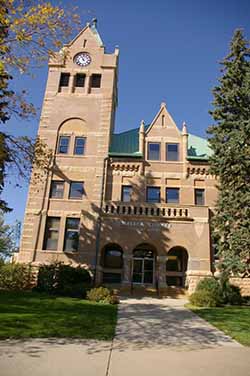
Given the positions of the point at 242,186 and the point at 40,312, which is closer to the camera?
the point at 40,312

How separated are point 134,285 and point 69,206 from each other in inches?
353

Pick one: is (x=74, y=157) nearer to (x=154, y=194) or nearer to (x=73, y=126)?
(x=73, y=126)

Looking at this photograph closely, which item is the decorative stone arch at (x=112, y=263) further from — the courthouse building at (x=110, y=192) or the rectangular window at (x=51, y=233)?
the rectangular window at (x=51, y=233)

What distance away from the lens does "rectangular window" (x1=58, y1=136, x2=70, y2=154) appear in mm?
28062

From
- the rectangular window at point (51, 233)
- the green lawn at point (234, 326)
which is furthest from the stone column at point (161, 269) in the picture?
the rectangular window at point (51, 233)

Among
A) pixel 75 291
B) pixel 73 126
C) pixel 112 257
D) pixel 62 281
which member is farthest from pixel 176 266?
pixel 73 126

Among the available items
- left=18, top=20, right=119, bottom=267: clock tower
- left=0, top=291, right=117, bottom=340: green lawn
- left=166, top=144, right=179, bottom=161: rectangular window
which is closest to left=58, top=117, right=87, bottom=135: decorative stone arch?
left=18, top=20, right=119, bottom=267: clock tower

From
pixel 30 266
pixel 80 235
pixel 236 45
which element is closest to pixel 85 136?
pixel 80 235

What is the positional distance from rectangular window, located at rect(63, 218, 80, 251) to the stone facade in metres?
0.12

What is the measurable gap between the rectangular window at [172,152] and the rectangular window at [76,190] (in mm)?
8941

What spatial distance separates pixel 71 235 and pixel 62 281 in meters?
Result: 5.60

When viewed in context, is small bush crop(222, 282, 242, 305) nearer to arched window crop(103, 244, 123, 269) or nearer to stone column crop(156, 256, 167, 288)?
stone column crop(156, 256, 167, 288)

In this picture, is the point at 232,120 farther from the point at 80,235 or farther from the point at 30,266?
the point at 30,266

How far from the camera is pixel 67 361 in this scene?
5.69 m
